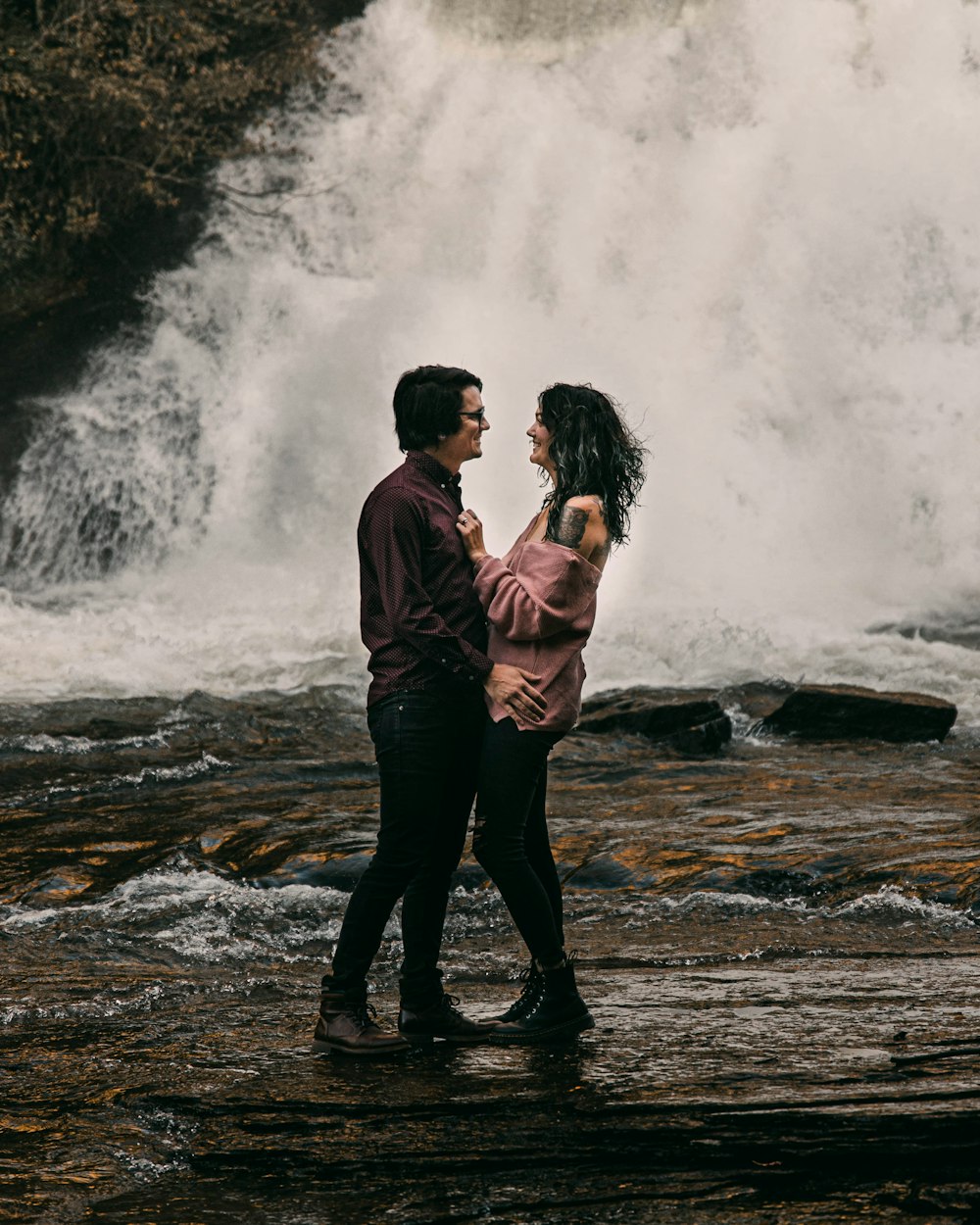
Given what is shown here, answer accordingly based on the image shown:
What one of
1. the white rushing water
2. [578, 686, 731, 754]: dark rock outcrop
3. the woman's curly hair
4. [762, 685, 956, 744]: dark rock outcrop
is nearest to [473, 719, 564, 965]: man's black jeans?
the woman's curly hair

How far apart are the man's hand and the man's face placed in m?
0.60

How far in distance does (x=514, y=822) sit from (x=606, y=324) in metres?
16.1

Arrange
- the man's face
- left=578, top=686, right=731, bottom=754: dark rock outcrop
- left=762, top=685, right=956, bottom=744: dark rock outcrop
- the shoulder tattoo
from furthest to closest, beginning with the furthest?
1. left=762, top=685, right=956, bottom=744: dark rock outcrop
2. left=578, top=686, right=731, bottom=754: dark rock outcrop
3. the man's face
4. the shoulder tattoo

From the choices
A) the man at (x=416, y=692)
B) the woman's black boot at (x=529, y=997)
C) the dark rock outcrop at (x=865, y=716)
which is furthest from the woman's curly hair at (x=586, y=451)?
the dark rock outcrop at (x=865, y=716)

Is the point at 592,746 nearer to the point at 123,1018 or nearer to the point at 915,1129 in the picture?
the point at 123,1018

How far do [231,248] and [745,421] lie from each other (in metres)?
7.33

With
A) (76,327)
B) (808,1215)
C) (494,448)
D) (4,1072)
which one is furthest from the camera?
(76,327)

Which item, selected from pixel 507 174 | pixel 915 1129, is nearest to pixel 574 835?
pixel 915 1129

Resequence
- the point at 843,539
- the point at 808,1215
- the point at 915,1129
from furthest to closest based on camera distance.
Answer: the point at 843,539 < the point at 915,1129 < the point at 808,1215

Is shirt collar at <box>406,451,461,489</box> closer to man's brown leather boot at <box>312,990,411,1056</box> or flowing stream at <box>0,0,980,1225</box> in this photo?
man's brown leather boot at <box>312,990,411,1056</box>

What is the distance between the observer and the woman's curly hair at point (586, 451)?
434cm

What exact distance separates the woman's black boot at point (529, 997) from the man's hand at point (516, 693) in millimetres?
685

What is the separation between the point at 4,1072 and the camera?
4.22 m

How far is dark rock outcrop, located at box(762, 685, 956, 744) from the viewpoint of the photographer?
11.3 metres
